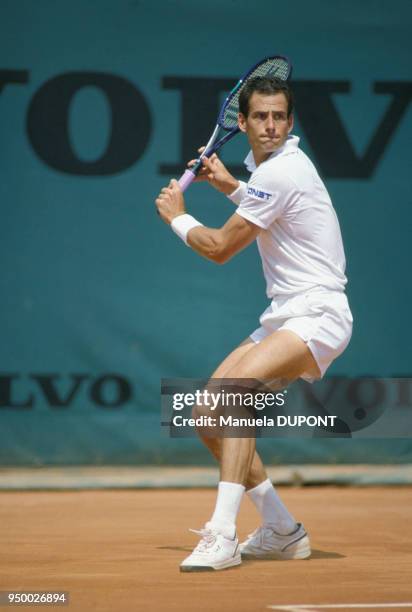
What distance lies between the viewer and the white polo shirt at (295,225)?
4.02 metres

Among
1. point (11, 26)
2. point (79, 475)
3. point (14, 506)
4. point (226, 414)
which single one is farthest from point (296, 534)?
point (11, 26)

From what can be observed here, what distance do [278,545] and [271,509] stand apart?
12 cm

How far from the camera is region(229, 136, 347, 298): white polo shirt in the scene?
13.2 feet

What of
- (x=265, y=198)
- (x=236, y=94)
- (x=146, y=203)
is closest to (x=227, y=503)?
(x=265, y=198)

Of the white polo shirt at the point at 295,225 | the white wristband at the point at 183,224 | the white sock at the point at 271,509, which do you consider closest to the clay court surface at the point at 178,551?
→ the white sock at the point at 271,509

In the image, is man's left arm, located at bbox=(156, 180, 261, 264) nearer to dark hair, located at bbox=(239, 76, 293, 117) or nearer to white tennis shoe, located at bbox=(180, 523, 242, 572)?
dark hair, located at bbox=(239, 76, 293, 117)

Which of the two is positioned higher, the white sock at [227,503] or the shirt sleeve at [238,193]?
the shirt sleeve at [238,193]

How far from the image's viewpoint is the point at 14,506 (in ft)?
19.0

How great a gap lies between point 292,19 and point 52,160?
4.58 ft

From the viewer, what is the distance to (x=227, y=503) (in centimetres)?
391

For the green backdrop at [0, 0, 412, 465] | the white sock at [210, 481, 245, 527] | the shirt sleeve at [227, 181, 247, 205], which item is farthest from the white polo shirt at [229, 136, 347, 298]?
the green backdrop at [0, 0, 412, 465]

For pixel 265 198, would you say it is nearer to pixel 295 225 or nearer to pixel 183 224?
pixel 295 225

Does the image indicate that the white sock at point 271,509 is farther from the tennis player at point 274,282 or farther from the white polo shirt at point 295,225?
the white polo shirt at point 295,225

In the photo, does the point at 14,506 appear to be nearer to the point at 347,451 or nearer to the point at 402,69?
the point at 347,451
